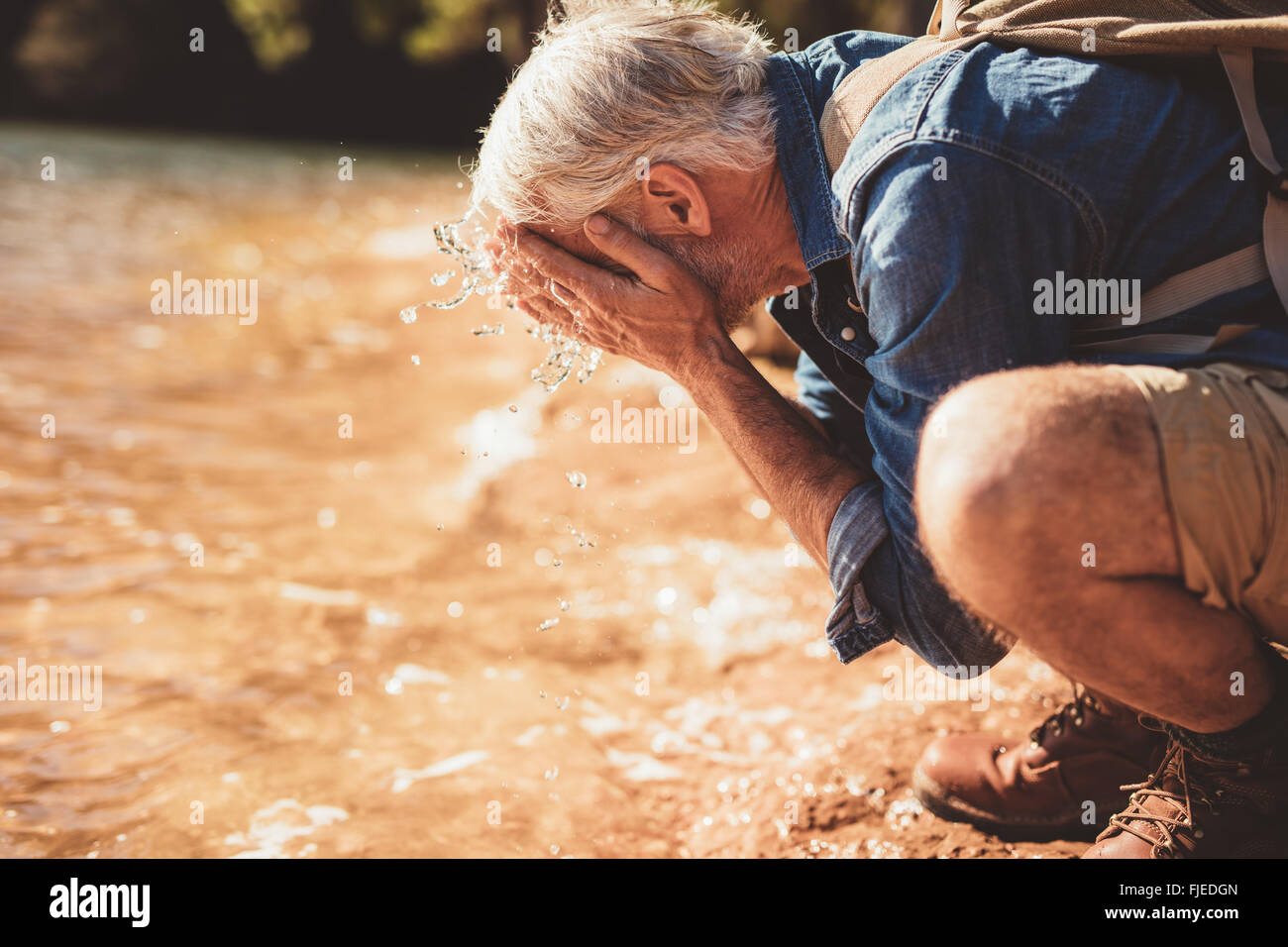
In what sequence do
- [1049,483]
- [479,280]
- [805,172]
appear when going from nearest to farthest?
[1049,483]
[805,172]
[479,280]

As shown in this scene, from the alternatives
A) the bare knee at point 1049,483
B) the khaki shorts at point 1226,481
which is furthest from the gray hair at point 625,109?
the khaki shorts at point 1226,481

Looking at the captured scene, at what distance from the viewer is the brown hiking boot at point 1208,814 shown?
1.67 m

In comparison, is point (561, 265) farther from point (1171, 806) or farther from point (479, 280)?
point (1171, 806)

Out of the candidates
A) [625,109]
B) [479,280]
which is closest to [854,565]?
[625,109]

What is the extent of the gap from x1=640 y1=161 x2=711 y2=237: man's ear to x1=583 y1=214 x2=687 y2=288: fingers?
5 centimetres

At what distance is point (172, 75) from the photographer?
31344 millimetres

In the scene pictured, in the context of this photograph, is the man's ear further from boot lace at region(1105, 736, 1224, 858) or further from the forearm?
boot lace at region(1105, 736, 1224, 858)

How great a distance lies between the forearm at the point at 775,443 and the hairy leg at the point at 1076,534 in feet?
1.25

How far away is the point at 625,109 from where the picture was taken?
2.02 m

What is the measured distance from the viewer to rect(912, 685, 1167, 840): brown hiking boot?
205cm

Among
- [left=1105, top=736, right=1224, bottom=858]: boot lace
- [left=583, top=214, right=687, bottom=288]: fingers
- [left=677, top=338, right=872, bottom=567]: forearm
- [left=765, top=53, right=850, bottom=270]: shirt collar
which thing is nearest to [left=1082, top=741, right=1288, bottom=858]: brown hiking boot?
[left=1105, top=736, right=1224, bottom=858]: boot lace

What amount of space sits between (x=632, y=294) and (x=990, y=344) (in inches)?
29.2

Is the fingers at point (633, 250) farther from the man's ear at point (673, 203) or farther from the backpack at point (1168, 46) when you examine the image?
the backpack at point (1168, 46)
